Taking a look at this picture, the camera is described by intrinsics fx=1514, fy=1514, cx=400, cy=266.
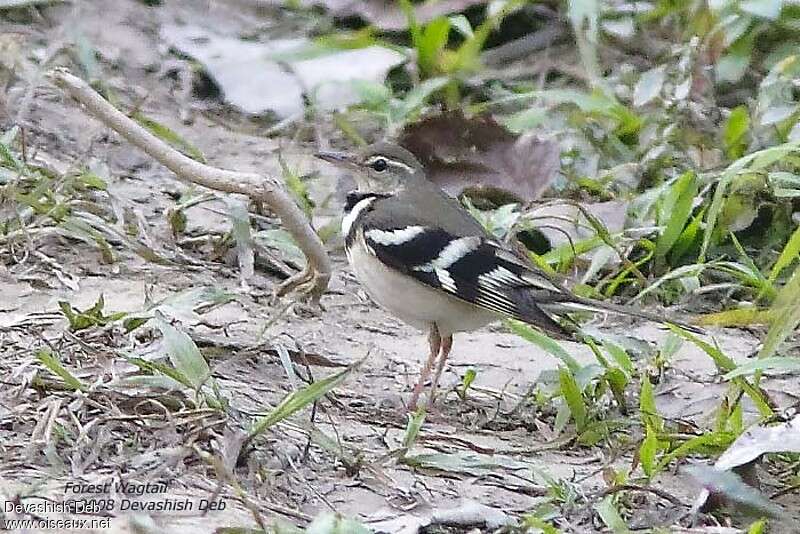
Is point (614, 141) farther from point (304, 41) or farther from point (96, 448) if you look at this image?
point (96, 448)

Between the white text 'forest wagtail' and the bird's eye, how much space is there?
413mm

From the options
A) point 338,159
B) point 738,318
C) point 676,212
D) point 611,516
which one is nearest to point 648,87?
point 676,212

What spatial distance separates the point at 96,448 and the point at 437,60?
477 cm

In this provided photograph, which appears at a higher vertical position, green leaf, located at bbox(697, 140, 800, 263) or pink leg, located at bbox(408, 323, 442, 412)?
green leaf, located at bbox(697, 140, 800, 263)

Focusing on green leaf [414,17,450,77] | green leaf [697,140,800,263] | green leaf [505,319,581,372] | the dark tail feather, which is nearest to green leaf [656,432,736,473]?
green leaf [505,319,581,372]

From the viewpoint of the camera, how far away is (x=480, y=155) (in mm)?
6320

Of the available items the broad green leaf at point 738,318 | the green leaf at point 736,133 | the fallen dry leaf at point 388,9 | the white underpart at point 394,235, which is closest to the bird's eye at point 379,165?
the white underpart at point 394,235

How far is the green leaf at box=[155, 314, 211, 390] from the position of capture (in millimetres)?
3640

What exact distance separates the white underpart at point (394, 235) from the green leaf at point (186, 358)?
0.98 metres

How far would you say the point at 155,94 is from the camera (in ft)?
24.3

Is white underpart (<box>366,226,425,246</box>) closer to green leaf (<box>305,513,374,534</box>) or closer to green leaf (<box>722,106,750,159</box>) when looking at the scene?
green leaf (<box>305,513,374,534</box>)

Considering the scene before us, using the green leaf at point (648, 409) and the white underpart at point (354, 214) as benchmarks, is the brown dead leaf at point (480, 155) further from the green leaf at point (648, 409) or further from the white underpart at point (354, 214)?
the green leaf at point (648, 409)

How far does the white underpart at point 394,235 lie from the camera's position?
183 inches

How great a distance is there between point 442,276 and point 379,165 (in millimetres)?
879
